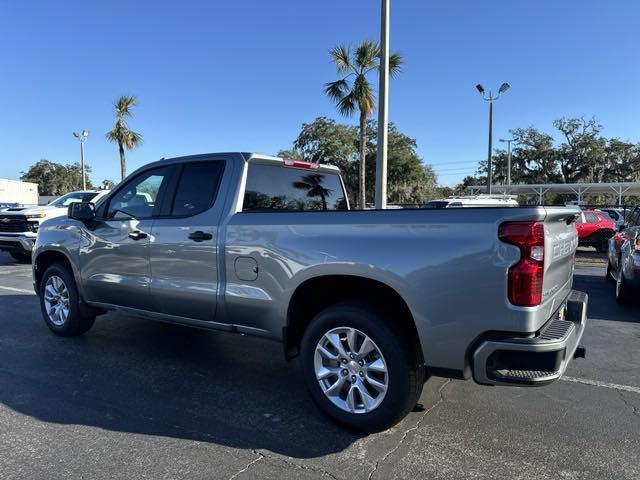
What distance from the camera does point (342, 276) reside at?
138 inches

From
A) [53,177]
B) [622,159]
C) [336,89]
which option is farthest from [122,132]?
[53,177]

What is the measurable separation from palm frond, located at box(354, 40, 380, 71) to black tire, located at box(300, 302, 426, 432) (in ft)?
57.0

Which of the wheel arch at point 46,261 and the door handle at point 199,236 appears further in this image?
the wheel arch at point 46,261

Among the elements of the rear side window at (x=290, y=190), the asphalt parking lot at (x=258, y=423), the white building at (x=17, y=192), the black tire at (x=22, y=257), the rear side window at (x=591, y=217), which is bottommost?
the asphalt parking lot at (x=258, y=423)

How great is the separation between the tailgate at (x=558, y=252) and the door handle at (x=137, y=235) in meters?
3.30

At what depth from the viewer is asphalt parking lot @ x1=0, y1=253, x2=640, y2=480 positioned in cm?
305

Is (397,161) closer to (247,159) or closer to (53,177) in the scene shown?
(247,159)

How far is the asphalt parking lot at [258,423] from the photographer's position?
3049 mm

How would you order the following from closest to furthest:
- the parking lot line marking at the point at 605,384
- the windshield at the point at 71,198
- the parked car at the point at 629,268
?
the parking lot line marking at the point at 605,384 < the parked car at the point at 629,268 < the windshield at the point at 71,198

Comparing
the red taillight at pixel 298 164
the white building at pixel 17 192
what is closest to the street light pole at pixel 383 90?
the red taillight at pixel 298 164

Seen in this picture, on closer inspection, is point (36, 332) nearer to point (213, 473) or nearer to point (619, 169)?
point (213, 473)

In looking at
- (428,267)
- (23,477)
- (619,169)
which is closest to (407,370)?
(428,267)

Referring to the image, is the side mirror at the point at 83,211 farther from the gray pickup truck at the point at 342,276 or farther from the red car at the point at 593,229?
the red car at the point at 593,229

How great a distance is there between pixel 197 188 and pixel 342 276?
1700mm
